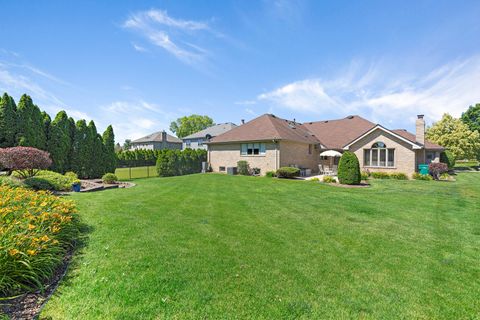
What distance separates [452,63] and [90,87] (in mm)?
20881

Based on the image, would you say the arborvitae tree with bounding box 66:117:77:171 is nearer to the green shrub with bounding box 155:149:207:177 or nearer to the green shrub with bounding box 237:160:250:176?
the green shrub with bounding box 155:149:207:177

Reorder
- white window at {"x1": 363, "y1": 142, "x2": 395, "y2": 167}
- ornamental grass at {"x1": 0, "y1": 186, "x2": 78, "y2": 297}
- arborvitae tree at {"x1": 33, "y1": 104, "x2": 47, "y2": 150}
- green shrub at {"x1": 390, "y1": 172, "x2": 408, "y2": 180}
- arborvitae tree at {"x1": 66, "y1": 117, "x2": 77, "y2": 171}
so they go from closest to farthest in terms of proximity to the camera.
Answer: ornamental grass at {"x1": 0, "y1": 186, "x2": 78, "y2": 297}
arborvitae tree at {"x1": 33, "y1": 104, "x2": 47, "y2": 150}
arborvitae tree at {"x1": 66, "y1": 117, "x2": 77, "y2": 171}
green shrub at {"x1": 390, "y1": 172, "x2": 408, "y2": 180}
white window at {"x1": 363, "y1": 142, "x2": 395, "y2": 167}

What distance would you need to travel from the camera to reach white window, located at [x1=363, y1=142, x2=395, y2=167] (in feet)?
64.1

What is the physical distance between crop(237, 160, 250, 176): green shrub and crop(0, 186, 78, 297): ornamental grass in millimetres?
16853

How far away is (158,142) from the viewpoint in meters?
54.8

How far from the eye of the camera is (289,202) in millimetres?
9164

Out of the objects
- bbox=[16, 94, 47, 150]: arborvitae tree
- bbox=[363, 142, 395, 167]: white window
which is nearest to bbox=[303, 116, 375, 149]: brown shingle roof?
bbox=[363, 142, 395, 167]: white window

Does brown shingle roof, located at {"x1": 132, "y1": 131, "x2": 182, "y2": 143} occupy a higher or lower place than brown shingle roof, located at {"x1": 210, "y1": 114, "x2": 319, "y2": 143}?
higher

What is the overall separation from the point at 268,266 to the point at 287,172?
14574 mm

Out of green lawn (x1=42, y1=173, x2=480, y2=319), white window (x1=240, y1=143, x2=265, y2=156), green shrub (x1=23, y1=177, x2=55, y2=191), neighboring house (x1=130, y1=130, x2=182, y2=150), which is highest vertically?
neighboring house (x1=130, y1=130, x2=182, y2=150)

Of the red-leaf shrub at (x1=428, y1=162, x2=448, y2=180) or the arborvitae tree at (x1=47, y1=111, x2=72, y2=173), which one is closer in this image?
the arborvitae tree at (x1=47, y1=111, x2=72, y2=173)

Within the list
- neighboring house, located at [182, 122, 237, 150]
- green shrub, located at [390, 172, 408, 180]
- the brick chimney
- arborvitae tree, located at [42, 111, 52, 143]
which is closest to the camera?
arborvitae tree, located at [42, 111, 52, 143]

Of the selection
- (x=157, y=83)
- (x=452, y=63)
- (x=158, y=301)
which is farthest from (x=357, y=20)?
(x=158, y=301)

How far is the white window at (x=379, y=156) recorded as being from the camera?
64.1ft
